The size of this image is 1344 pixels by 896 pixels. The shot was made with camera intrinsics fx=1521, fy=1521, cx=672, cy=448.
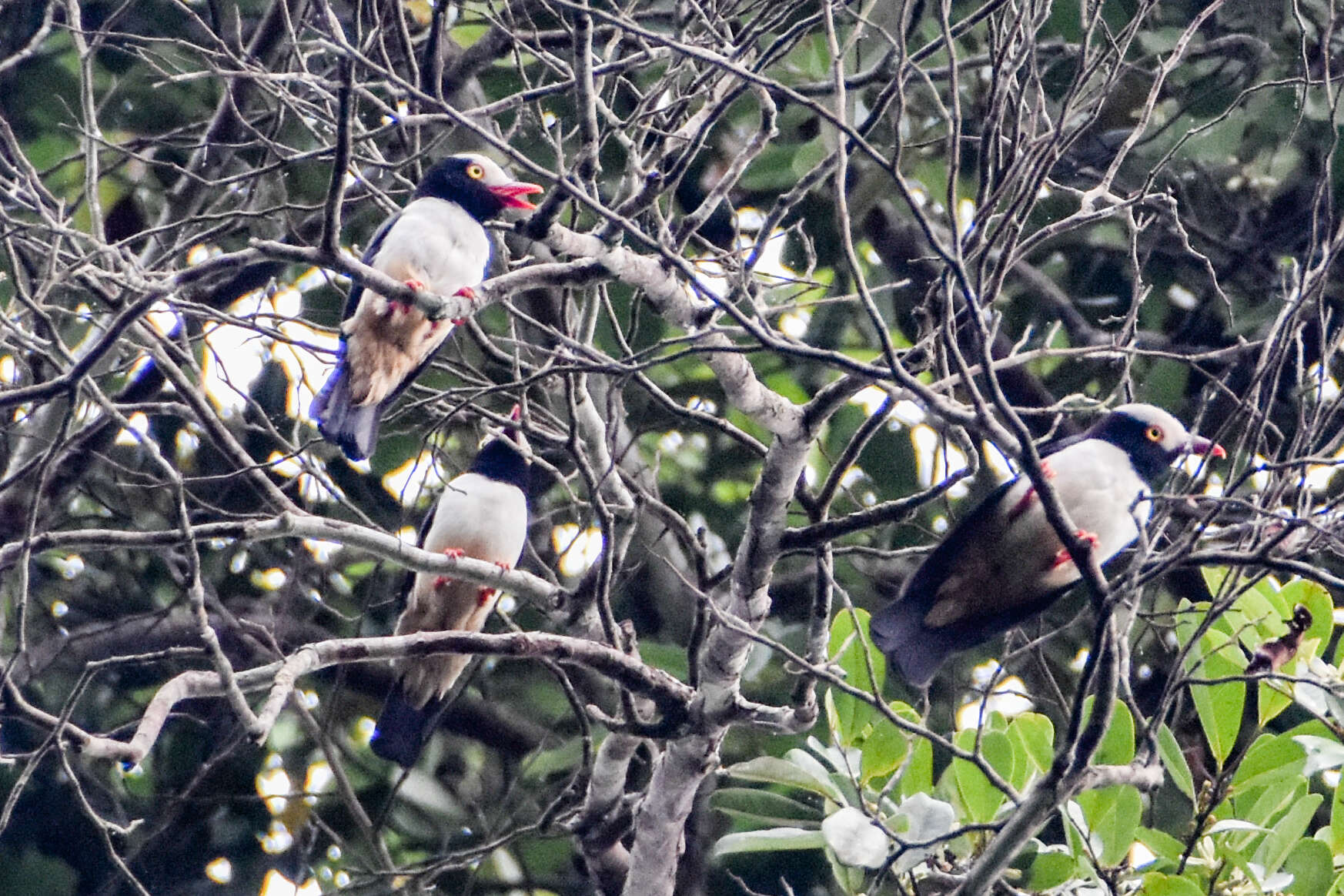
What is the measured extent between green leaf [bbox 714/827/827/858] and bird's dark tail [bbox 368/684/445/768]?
1.80 m

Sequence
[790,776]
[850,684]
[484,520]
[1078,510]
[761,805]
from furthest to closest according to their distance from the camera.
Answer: [484,520], [1078,510], [761,805], [850,684], [790,776]

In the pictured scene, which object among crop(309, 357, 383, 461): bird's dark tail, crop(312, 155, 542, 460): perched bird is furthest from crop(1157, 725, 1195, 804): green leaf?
crop(309, 357, 383, 461): bird's dark tail

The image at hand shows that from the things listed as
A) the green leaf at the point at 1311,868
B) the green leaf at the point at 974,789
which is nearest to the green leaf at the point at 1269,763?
the green leaf at the point at 1311,868

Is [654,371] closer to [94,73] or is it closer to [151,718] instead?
[94,73]

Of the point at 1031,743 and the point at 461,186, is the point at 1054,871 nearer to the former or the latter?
the point at 1031,743

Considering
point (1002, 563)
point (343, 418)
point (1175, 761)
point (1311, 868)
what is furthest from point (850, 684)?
point (343, 418)

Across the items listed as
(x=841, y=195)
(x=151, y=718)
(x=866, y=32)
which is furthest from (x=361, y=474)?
(x=841, y=195)

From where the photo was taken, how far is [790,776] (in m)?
3.38

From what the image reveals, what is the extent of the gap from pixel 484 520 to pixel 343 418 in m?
1.06

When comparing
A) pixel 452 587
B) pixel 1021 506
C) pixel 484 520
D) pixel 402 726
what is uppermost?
pixel 1021 506

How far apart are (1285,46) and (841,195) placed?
3522 millimetres

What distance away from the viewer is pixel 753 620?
11.8ft

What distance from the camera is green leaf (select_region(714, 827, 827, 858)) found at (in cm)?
334

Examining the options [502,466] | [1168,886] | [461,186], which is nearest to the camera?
[1168,886]
